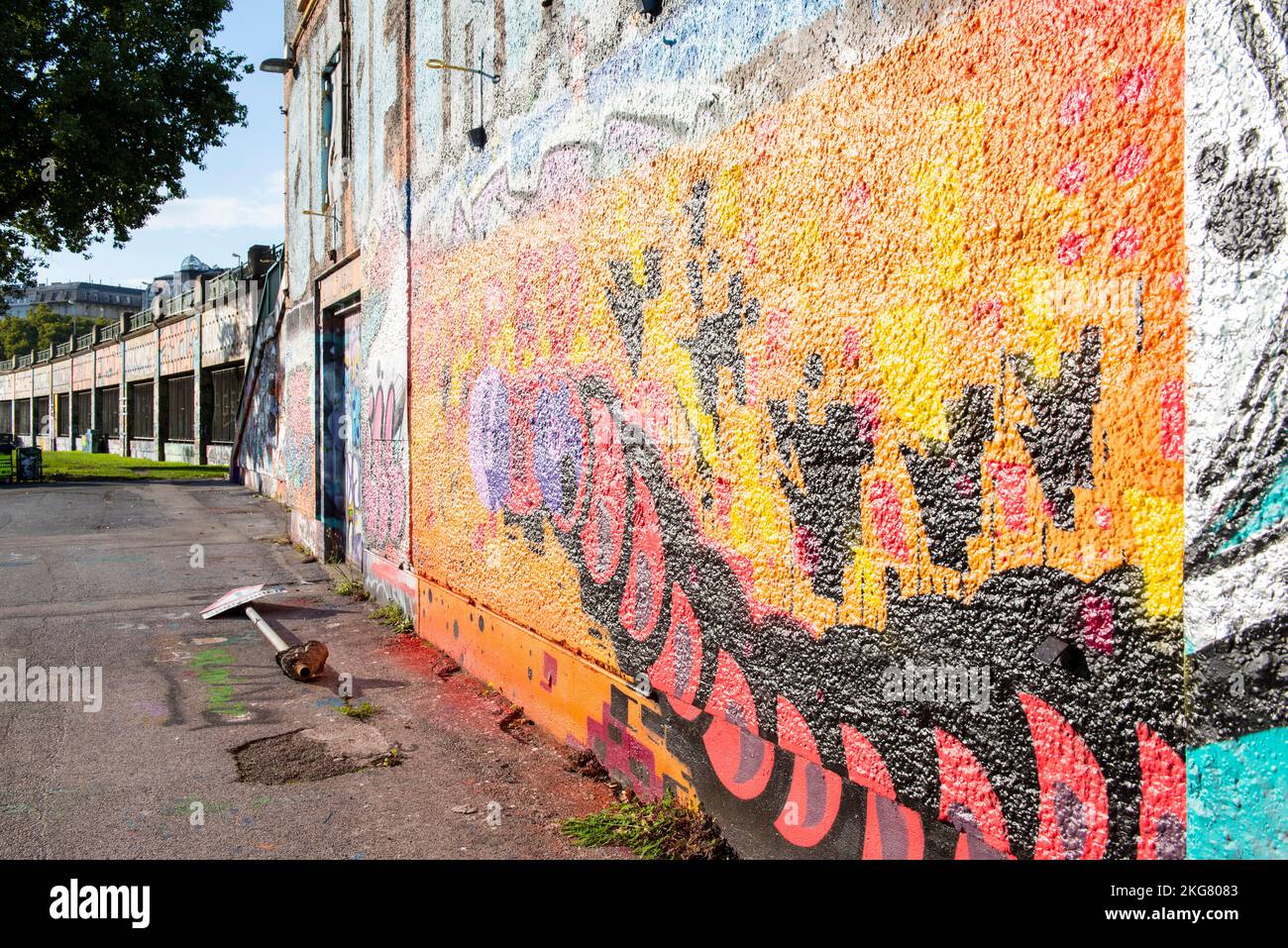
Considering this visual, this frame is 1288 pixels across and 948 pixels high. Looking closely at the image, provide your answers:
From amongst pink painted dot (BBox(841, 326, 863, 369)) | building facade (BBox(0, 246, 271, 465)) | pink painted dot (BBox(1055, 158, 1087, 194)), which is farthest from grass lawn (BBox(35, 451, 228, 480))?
pink painted dot (BBox(1055, 158, 1087, 194))

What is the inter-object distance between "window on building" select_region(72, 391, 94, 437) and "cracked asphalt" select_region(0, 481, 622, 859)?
38.7 meters

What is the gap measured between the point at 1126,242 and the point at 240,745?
14.3 ft

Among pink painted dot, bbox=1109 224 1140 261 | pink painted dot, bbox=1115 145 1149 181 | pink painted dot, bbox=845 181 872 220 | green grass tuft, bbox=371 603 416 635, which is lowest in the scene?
green grass tuft, bbox=371 603 416 635

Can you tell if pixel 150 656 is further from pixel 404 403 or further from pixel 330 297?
pixel 330 297

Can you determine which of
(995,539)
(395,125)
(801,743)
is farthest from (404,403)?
(995,539)

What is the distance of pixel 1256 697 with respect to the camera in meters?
1.65

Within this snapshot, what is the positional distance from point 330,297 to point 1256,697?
31.0ft

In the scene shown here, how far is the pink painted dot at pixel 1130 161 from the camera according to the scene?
72.8 inches

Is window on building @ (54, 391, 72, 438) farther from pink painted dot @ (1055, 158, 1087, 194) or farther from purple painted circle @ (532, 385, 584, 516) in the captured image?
pink painted dot @ (1055, 158, 1087, 194)

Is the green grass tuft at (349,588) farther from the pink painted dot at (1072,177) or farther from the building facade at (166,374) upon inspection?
the building facade at (166,374)

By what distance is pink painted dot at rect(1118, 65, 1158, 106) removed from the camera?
1839mm

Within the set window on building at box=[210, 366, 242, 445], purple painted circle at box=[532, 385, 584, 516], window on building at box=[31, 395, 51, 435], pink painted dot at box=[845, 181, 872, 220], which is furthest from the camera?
window on building at box=[31, 395, 51, 435]

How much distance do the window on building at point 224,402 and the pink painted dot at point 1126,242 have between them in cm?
2594
